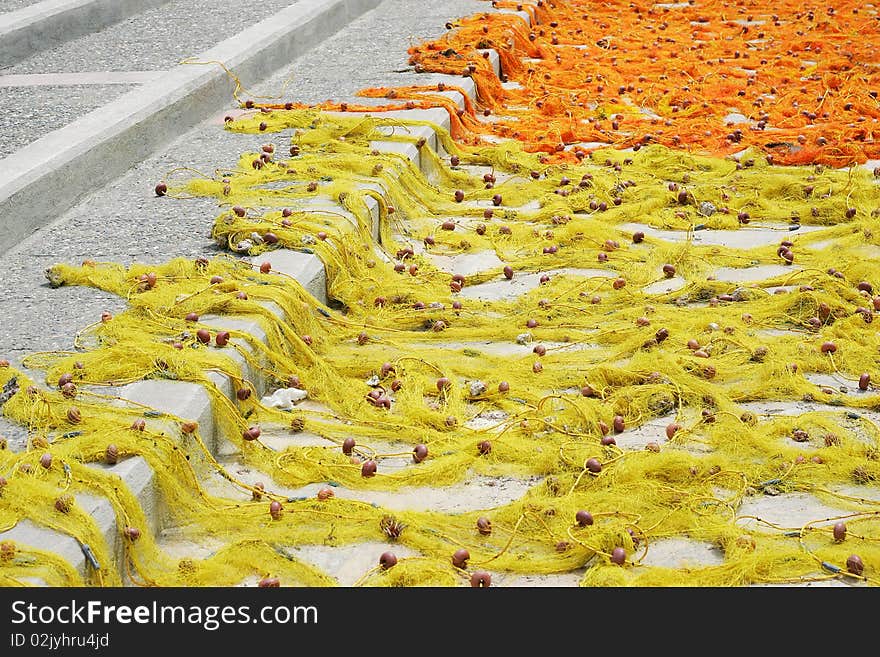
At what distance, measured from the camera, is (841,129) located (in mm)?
7270

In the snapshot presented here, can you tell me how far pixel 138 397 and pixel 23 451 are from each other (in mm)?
445

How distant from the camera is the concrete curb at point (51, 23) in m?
8.18

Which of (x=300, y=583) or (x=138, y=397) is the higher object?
(x=138, y=397)

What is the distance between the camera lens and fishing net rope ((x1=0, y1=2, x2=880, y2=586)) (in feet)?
10.5

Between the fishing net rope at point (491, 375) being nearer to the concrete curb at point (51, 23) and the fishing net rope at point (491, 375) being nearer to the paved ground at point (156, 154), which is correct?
the paved ground at point (156, 154)

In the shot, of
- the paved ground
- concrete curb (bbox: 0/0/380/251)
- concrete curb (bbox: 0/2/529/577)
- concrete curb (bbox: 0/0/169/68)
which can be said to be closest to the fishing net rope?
concrete curb (bbox: 0/2/529/577)

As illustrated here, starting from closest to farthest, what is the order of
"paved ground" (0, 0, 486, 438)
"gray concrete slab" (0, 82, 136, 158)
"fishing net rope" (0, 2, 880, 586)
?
1. "fishing net rope" (0, 2, 880, 586)
2. "paved ground" (0, 0, 486, 438)
3. "gray concrete slab" (0, 82, 136, 158)

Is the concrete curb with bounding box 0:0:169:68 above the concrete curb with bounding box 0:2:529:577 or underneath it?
above

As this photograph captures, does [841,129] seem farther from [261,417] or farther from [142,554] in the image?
[142,554]

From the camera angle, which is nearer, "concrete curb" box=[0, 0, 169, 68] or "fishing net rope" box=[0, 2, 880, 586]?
"fishing net rope" box=[0, 2, 880, 586]

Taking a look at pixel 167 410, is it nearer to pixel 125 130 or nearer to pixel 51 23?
pixel 125 130

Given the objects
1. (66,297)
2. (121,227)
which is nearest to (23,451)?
(66,297)

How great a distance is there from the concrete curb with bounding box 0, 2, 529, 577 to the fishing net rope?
0.04m

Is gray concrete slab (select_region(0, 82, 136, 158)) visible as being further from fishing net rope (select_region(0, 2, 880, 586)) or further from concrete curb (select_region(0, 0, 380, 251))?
fishing net rope (select_region(0, 2, 880, 586))
